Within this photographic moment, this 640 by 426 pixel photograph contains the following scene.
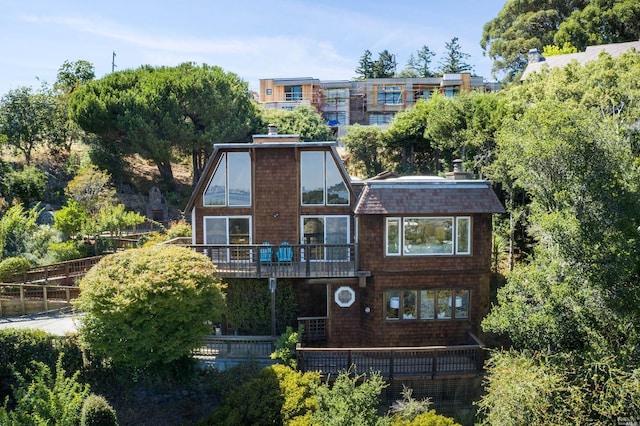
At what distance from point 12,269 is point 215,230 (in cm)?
888

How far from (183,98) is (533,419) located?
1168 inches

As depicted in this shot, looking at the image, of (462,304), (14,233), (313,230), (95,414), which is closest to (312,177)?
(313,230)

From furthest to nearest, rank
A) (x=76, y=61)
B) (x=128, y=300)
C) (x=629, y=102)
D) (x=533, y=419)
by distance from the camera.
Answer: (x=76, y=61) < (x=629, y=102) < (x=128, y=300) < (x=533, y=419)

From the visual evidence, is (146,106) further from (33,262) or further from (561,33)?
(561,33)

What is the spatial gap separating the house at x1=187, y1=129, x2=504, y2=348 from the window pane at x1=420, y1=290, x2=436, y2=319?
1.3 inches

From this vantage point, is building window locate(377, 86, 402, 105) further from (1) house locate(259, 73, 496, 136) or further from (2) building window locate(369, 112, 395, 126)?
(2) building window locate(369, 112, 395, 126)

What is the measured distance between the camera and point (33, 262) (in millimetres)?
21906

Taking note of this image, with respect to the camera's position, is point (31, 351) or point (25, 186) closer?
point (31, 351)

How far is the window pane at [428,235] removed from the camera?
16.0 metres

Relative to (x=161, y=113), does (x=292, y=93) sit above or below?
above

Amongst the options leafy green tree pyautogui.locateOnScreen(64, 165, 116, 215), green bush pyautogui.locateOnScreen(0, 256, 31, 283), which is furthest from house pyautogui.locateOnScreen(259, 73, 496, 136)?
green bush pyautogui.locateOnScreen(0, 256, 31, 283)

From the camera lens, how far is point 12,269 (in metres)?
19.4

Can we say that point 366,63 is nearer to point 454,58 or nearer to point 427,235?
point 454,58

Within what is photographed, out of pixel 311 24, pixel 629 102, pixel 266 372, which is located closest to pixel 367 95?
pixel 311 24
